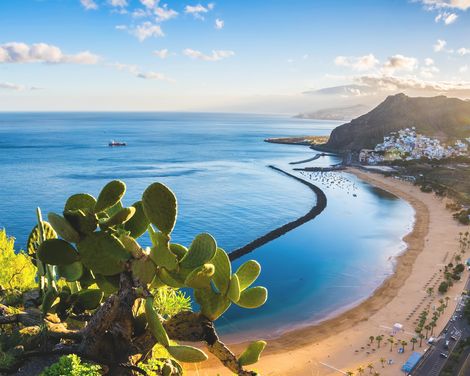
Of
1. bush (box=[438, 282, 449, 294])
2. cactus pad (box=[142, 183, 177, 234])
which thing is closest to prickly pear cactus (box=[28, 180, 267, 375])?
cactus pad (box=[142, 183, 177, 234])

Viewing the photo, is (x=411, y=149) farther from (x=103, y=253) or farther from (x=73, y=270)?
(x=103, y=253)

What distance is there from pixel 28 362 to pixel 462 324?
2907 cm

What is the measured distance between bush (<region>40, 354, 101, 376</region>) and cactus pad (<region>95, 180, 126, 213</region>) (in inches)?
95.2

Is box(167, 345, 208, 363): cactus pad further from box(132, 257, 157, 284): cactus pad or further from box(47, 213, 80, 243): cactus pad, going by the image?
box(47, 213, 80, 243): cactus pad

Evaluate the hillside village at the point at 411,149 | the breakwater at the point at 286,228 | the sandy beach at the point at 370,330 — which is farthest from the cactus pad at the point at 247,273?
the hillside village at the point at 411,149

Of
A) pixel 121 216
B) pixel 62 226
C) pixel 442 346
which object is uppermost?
pixel 121 216

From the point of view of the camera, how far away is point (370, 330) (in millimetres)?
28188

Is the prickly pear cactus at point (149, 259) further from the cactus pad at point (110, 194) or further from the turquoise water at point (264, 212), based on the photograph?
the turquoise water at point (264, 212)

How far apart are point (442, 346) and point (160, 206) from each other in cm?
2566

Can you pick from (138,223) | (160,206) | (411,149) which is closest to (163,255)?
(160,206)

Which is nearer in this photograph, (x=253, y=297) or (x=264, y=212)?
(x=253, y=297)

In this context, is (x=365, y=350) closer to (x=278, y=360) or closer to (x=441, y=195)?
(x=278, y=360)

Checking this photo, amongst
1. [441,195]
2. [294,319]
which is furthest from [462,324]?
[441,195]

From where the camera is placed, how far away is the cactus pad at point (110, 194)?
19.2 feet
